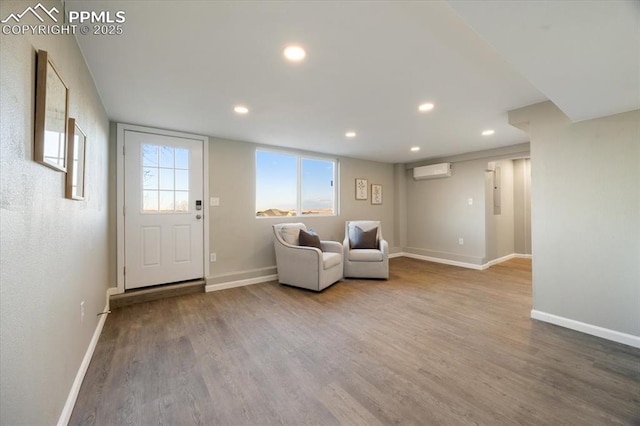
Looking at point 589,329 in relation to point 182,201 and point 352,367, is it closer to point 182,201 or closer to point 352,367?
point 352,367

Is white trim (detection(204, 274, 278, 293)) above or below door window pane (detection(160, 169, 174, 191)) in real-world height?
below

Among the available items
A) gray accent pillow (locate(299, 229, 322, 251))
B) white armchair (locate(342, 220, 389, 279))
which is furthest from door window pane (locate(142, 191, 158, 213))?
white armchair (locate(342, 220, 389, 279))

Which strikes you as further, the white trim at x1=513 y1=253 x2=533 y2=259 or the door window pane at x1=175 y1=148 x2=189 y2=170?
the white trim at x1=513 y1=253 x2=533 y2=259

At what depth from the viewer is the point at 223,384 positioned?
167cm

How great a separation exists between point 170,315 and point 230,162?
7.21 feet

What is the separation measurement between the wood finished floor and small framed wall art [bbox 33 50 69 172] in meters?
1.42

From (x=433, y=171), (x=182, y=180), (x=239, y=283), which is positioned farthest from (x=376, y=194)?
(x=182, y=180)

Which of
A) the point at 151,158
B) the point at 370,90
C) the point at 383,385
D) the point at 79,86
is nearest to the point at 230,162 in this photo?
the point at 151,158

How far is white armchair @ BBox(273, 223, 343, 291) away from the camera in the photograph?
3.45 metres

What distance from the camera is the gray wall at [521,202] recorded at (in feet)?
18.8

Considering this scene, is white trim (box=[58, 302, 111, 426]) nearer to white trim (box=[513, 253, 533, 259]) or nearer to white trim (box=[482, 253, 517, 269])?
white trim (box=[482, 253, 517, 269])

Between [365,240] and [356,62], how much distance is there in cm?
301

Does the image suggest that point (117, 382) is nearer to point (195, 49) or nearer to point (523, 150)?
point (195, 49)

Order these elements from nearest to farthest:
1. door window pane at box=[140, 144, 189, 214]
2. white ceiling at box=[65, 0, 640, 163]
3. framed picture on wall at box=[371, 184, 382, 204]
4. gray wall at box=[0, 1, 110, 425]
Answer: gray wall at box=[0, 1, 110, 425] < white ceiling at box=[65, 0, 640, 163] < door window pane at box=[140, 144, 189, 214] < framed picture on wall at box=[371, 184, 382, 204]
